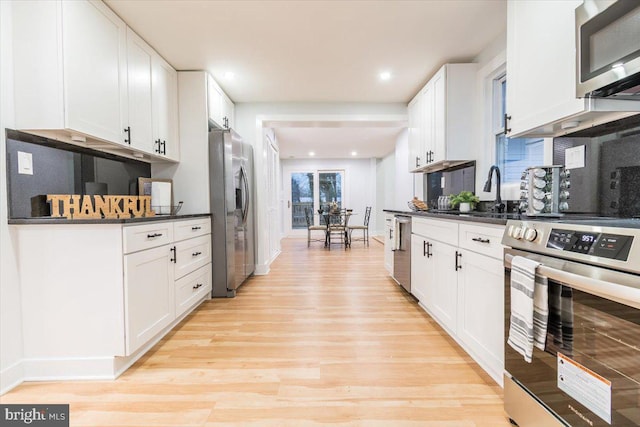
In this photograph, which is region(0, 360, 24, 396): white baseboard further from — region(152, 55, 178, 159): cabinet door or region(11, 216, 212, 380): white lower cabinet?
region(152, 55, 178, 159): cabinet door

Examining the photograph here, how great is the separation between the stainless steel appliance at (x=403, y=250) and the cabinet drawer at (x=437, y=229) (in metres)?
0.18

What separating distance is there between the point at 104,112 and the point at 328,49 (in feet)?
6.21

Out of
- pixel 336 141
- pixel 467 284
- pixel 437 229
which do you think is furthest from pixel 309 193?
pixel 467 284

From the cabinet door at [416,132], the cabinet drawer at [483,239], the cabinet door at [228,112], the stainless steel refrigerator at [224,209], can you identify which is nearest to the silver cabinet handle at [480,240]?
the cabinet drawer at [483,239]

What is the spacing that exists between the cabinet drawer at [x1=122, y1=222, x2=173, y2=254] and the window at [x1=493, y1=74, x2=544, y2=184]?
2784mm

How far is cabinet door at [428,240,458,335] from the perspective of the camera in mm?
2080

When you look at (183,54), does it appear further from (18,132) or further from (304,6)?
(18,132)

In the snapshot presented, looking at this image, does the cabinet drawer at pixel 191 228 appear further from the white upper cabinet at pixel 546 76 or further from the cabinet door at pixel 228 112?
the white upper cabinet at pixel 546 76

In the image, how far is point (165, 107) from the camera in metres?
2.95

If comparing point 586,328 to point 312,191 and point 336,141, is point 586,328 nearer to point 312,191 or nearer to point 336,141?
point 336,141

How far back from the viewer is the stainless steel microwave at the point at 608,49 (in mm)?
1105

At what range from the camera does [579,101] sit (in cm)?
139

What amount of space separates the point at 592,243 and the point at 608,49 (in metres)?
0.83

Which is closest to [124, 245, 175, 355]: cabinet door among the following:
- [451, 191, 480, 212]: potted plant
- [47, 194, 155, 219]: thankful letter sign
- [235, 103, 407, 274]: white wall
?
[47, 194, 155, 219]: thankful letter sign
